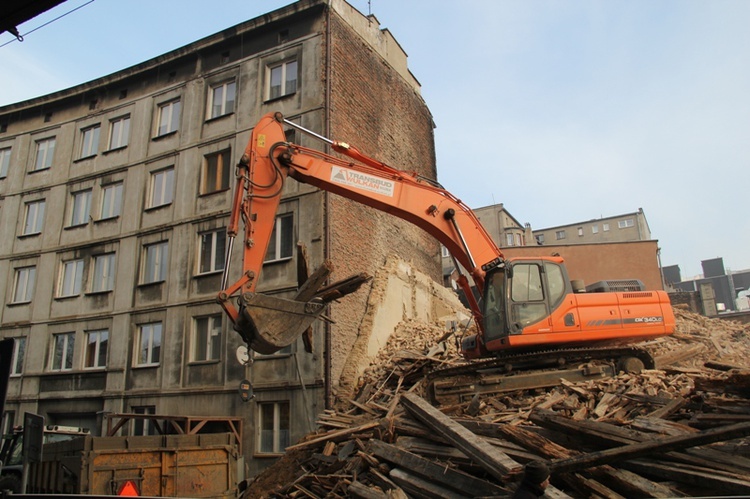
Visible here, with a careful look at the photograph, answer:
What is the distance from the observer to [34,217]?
24375 mm

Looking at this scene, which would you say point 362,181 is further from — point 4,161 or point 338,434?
point 4,161

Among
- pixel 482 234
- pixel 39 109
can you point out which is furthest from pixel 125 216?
pixel 482 234

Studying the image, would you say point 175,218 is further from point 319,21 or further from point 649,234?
point 649,234

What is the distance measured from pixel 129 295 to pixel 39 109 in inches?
433

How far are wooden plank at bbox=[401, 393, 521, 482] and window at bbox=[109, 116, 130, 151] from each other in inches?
739

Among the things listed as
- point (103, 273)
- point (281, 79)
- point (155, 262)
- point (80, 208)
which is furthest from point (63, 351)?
point (281, 79)

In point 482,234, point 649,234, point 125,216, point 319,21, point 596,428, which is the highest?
point 649,234

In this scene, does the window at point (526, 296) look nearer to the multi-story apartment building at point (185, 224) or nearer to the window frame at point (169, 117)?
the multi-story apartment building at point (185, 224)

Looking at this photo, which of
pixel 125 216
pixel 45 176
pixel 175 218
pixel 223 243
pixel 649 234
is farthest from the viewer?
pixel 649 234

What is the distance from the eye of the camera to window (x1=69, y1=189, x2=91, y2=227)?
2297 cm

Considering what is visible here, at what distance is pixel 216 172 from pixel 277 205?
10.6 metres

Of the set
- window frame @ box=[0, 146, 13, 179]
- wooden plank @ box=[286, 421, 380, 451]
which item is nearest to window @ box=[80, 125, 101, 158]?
window frame @ box=[0, 146, 13, 179]

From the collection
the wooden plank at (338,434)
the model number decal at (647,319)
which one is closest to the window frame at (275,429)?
the wooden plank at (338,434)

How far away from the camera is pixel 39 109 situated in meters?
25.5
